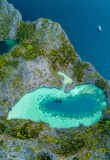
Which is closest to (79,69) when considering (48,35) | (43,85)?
(43,85)

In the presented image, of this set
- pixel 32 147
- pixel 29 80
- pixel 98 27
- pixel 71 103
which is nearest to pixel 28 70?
pixel 29 80

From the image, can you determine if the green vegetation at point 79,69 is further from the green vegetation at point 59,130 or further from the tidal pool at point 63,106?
the tidal pool at point 63,106

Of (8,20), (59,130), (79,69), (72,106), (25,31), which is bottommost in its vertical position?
(59,130)

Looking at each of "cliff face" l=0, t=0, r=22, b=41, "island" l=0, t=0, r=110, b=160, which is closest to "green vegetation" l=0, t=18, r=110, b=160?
"island" l=0, t=0, r=110, b=160

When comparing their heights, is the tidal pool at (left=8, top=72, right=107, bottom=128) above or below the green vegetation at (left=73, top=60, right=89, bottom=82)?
below

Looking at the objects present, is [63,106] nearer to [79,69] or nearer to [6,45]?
[79,69]

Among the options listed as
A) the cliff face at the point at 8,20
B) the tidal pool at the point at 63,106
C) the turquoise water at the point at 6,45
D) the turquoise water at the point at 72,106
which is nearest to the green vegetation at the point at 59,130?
the cliff face at the point at 8,20

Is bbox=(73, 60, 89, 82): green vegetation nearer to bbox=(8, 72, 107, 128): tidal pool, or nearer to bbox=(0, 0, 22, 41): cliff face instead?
bbox=(8, 72, 107, 128): tidal pool
